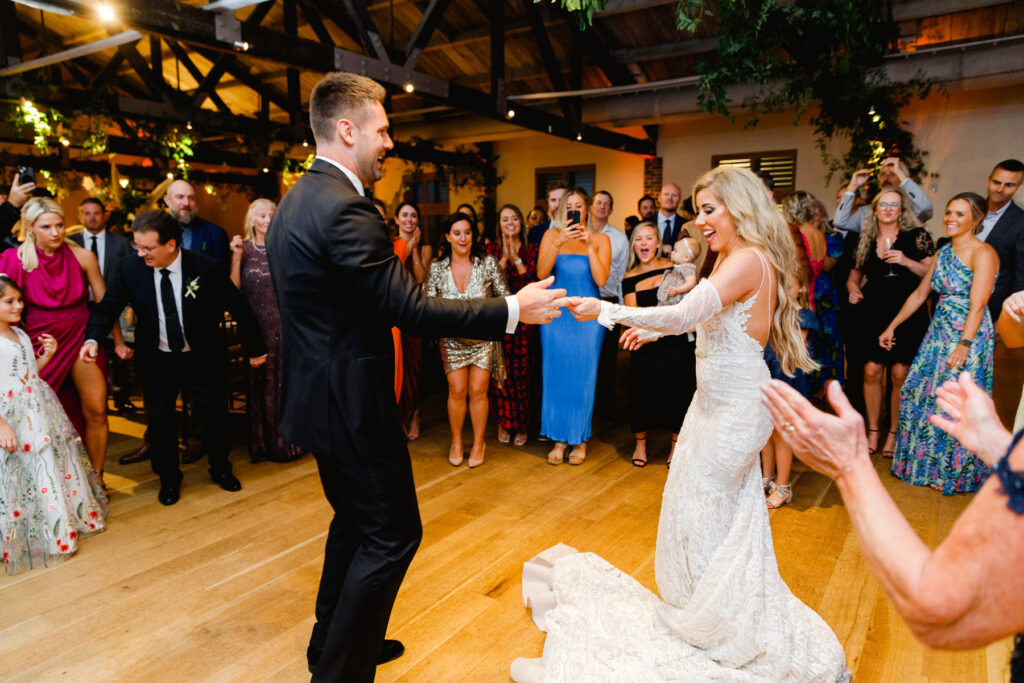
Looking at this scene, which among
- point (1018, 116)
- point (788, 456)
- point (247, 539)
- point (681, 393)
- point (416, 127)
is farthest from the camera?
Result: point (416, 127)

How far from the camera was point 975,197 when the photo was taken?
134 inches

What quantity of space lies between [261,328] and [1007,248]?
15.6 ft

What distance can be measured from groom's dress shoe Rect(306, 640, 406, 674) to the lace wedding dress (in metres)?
0.43

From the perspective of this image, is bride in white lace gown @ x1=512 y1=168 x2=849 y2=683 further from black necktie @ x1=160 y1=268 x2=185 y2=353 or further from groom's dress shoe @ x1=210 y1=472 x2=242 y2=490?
black necktie @ x1=160 y1=268 x2=185 y2=353

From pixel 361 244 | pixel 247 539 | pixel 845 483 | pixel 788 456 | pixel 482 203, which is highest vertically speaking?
pixel 482 203

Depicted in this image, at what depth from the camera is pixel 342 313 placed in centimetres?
164

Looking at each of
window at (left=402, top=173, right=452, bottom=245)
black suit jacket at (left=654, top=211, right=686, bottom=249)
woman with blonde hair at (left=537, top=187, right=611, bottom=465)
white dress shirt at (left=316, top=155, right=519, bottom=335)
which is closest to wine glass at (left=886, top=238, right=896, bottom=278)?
woman with blonde hair at (left=537, top=187, right=611, bottom=465)

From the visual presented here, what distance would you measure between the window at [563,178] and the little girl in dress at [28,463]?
9.37 m

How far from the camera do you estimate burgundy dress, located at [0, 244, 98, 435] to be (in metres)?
3.15

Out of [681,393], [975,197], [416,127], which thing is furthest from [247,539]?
[416,127]

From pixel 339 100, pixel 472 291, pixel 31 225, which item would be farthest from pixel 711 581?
pixel 31 225

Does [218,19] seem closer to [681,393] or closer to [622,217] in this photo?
[681,393]

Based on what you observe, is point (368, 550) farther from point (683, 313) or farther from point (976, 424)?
point (976, 424)

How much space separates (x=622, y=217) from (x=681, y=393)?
769 centimetres
